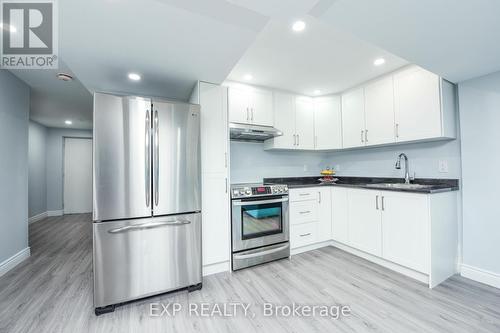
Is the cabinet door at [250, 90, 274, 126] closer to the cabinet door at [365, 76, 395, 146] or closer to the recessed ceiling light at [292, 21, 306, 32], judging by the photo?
the recessed ceiling light at [292, 21, 306, 32]

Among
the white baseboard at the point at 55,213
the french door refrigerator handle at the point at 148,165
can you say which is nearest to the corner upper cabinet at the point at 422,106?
the french door refrigerator handle at the point at 148,165

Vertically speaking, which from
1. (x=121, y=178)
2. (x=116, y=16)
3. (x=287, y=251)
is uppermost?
(x=116, y=16)

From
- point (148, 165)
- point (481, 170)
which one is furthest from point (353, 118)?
point (148, 165)

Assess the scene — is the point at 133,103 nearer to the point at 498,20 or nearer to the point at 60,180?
the point at 498,20

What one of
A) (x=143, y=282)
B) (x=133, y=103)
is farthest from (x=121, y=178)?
(x=143, y=282)

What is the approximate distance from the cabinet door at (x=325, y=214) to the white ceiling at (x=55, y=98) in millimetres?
3716

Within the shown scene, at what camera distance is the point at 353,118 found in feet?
10.6

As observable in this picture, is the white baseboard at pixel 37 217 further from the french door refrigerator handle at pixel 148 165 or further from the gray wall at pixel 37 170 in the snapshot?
the french door refrigerator handle at pixel 148 165

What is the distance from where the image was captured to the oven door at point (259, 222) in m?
2.52

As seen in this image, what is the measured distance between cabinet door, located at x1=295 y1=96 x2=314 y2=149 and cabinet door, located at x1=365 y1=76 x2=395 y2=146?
2.74 ft

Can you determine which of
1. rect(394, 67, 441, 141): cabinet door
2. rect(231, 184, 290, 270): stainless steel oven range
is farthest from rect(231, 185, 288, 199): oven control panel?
rect(394, 67, 441, 141): cabinet door

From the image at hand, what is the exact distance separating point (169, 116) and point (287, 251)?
2.25 metres

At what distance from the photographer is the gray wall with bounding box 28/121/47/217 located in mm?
4871

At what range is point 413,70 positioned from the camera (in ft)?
8.14
